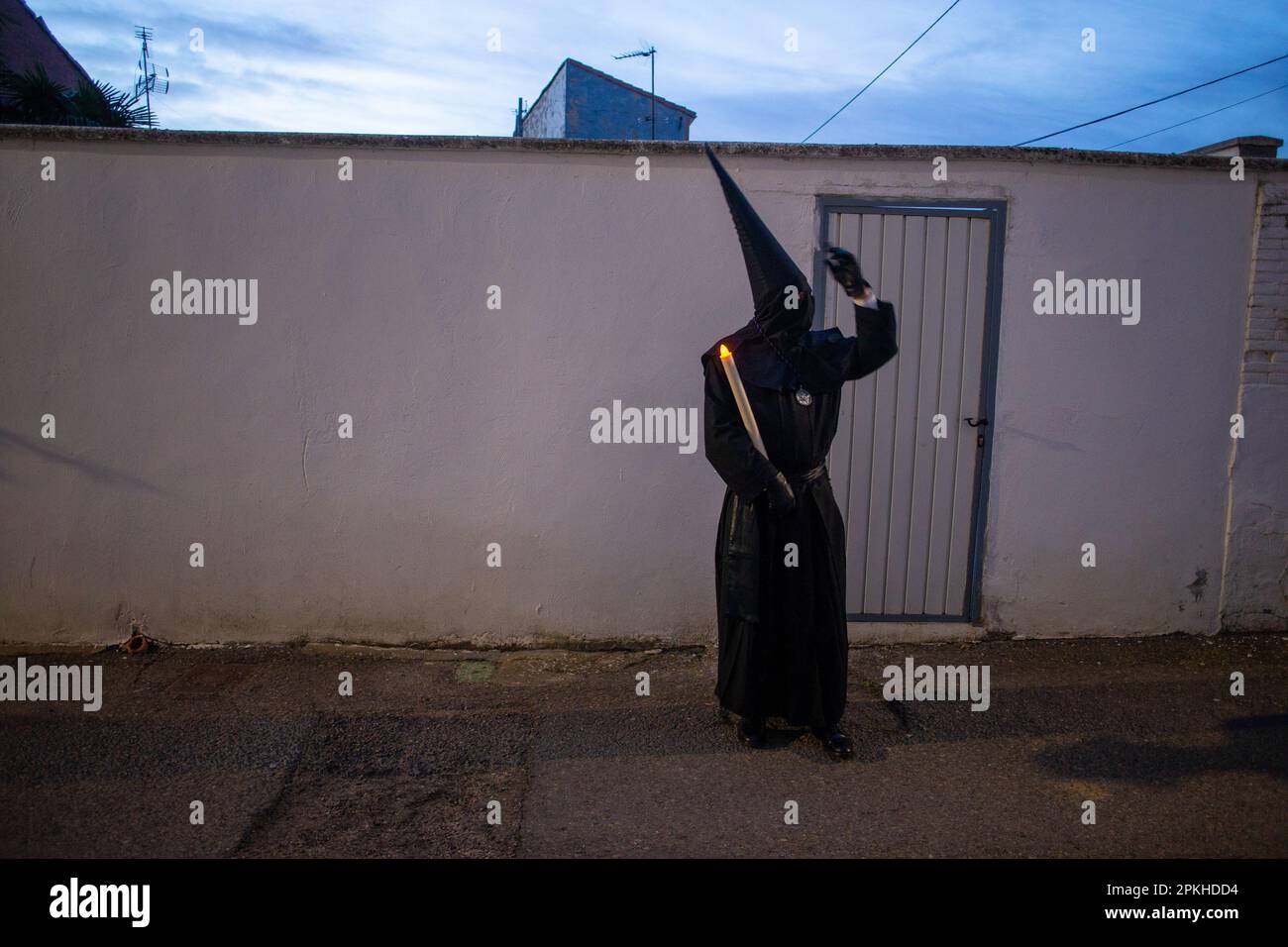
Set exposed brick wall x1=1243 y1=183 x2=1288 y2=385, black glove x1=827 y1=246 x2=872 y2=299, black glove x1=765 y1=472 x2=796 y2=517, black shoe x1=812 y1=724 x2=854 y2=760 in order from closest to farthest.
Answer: black glove x1=827 y1=246 x2=872 y2=299 → black glove x1=765 y1=472 x2=796 y2=517 → black shoe x1=812 y1=724 x2=854 y2=760 → exposed brick wall x1=1243 y1=183 x2=1288 y2=385

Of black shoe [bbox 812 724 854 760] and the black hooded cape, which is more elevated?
the black hooded cape

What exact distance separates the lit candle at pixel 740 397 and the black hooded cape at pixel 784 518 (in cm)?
3

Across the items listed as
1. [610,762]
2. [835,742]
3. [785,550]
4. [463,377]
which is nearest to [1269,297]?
[785,550]

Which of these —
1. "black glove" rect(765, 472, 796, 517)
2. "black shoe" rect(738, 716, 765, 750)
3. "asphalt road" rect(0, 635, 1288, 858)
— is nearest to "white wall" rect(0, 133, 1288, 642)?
"asphalt road" rect(0, 635, 1288, 858)

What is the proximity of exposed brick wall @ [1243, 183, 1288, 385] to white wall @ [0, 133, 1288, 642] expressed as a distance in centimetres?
10

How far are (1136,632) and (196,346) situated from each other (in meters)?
6.01

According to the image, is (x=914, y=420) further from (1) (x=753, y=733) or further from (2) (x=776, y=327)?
(1) (x=753, y=733)

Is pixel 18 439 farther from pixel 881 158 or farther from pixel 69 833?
pixel 881 158

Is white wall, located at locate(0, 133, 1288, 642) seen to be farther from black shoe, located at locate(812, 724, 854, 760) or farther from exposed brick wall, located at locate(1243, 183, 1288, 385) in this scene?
black shoe, located at locate(812, 724, 854, 760)

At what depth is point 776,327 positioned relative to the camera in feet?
12.5

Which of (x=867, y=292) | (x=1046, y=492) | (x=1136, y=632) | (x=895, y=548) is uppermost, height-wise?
(x=867, y=292)

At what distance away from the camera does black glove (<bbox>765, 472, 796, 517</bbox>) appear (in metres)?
3.80

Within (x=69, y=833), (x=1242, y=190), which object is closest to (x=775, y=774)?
(x=69, y=833)

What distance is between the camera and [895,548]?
5.30m
